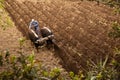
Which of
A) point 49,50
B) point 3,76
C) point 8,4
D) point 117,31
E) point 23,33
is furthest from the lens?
point 8,4

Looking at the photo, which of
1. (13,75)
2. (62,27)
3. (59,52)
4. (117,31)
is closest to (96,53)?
(59,52)

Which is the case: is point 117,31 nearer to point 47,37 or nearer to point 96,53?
point 96,53

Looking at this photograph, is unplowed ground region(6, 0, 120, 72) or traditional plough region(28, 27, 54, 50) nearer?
unplowed ground region(6, 0, 120, 72)

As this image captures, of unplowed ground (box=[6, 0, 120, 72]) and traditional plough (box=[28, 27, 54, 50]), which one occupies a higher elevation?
traditional plough (box=[28, 27, 54, 50])

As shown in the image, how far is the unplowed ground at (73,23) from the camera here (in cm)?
1064

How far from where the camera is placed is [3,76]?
3.24m

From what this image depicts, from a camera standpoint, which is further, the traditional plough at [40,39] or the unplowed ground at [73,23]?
the traditional plough at [40,39]

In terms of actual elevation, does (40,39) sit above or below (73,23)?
above

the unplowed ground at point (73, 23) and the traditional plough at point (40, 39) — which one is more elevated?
the traditional plough at point (40, 39)

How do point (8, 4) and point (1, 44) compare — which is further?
point (8, 4)

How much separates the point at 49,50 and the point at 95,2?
10.6m

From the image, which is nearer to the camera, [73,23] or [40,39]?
[40,39]

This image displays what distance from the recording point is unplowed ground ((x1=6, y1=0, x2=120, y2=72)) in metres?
10.6

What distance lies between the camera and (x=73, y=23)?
14766 mm
